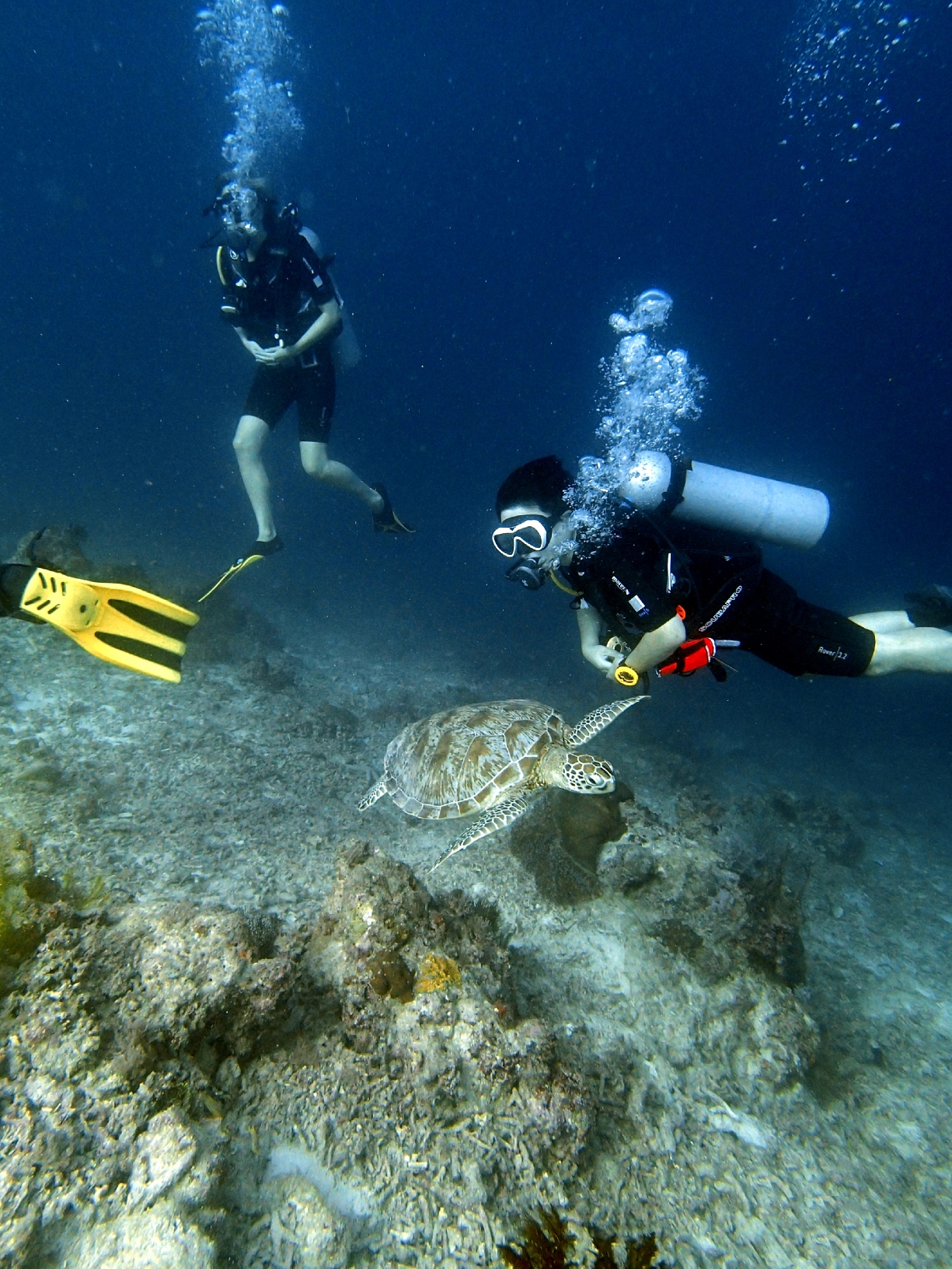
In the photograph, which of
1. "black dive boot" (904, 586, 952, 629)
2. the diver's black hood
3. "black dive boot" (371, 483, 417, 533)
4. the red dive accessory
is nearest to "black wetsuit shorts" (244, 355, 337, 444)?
"black dive boot" (371, 483, 417, 533)

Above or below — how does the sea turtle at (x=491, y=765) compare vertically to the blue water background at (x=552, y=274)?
below

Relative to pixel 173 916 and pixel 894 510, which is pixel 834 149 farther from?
pixel 173 916

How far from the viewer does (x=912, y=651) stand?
4512 millimetres

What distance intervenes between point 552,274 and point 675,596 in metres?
67.7

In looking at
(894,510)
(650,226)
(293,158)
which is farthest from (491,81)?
(894,510)

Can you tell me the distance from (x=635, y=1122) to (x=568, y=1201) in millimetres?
695

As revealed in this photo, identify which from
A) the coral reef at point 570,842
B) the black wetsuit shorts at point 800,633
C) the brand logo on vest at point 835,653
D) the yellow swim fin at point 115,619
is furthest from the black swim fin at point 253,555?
the brand logo on vest at point 835,653

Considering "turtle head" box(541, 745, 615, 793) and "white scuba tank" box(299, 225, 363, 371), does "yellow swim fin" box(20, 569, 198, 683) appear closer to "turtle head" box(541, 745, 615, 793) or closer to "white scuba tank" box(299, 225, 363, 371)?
"turtle head" box(541, 745, 615, 793)

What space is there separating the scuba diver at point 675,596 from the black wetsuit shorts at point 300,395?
187 inches

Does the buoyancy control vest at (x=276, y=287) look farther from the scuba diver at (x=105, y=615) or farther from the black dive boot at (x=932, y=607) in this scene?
the black dive boot at (x=932, y=607)

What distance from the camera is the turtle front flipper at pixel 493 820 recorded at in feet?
12.5

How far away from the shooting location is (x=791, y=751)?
50.4 feet

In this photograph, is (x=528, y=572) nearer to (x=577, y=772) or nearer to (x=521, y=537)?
(x=521, y=537)

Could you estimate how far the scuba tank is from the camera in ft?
17.3
